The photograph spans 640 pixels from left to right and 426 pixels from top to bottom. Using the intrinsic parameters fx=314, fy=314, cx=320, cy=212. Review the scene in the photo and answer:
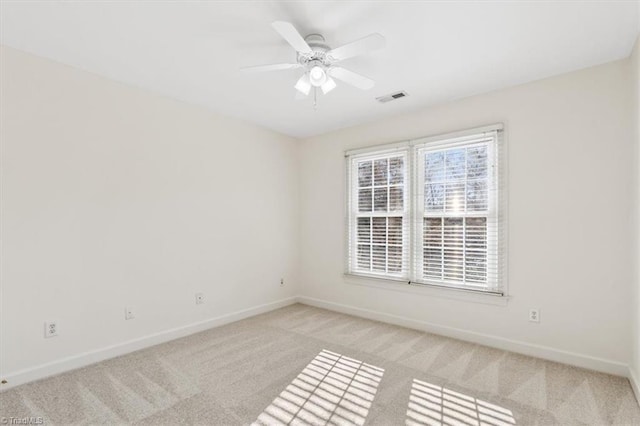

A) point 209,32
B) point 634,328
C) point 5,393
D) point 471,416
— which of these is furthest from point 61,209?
point 634,328

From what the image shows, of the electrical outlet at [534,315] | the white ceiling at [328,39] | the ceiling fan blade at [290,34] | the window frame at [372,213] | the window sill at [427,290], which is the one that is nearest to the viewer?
the ceiling fan blade at [290,34]

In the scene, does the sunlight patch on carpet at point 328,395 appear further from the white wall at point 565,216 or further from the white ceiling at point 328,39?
the white ceiling at point 328,39

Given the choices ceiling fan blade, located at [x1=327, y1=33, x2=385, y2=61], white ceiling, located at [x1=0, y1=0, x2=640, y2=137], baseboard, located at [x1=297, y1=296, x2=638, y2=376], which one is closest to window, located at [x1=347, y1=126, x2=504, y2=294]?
baseboard, located at [x1=297, y1=296, x2=638, y2=376]

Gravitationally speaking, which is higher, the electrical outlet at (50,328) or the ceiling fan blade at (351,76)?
the ceiling fan blade at (351,76)

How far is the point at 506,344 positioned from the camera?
3057mm

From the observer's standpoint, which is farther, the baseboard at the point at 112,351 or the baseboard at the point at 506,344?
the baseboard at the point at 506,344

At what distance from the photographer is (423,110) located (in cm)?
368

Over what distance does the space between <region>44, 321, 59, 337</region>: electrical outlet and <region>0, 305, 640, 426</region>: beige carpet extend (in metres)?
0.34

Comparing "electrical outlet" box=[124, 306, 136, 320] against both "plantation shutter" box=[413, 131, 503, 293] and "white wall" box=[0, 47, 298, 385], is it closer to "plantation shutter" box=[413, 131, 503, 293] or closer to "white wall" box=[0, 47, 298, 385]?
"white wall" box=[0, 47, 298, 385]

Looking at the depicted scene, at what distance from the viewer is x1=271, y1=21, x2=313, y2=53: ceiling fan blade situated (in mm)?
1752

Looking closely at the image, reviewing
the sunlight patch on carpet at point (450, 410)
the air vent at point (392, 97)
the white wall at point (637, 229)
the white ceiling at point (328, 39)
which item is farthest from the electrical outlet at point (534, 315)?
the air vent at point (392, 97)

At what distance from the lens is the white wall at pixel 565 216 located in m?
2.58

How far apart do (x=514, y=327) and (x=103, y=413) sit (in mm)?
3448

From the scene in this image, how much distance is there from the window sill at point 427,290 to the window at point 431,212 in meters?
0.05
